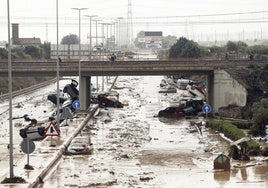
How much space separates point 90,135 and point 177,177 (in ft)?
51.6

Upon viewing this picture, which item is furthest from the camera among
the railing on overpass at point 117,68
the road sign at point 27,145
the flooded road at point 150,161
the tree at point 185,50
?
the tree at point 185,50

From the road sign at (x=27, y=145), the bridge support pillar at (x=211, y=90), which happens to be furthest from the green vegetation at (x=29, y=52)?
the road sign at (x=27, y=145)

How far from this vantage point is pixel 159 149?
1473 inches

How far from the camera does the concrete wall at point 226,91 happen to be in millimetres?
56141

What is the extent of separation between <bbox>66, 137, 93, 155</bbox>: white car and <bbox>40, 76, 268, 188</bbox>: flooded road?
491 millimetres

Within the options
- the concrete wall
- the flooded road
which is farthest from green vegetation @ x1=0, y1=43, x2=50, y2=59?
the flooded road

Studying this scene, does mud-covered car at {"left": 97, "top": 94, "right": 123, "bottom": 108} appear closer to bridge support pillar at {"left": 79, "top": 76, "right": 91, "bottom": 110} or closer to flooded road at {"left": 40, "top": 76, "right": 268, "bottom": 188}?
bridge support pillar at {"left": 79, "top": 76, "right": 91, "bottom": 110}

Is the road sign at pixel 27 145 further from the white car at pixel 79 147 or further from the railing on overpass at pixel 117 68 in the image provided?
the railing on overpass at pixel 117 68

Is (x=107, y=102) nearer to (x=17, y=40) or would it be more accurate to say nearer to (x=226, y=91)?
(x=226, y=91)

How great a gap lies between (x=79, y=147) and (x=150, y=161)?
3922 mm

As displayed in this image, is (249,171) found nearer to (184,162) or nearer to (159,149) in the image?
(184,162)

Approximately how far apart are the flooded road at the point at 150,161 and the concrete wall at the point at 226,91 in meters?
6.54

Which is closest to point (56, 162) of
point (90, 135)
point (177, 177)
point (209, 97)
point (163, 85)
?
point (177, 177)

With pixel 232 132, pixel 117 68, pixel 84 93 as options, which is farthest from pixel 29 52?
pixel 232 132
